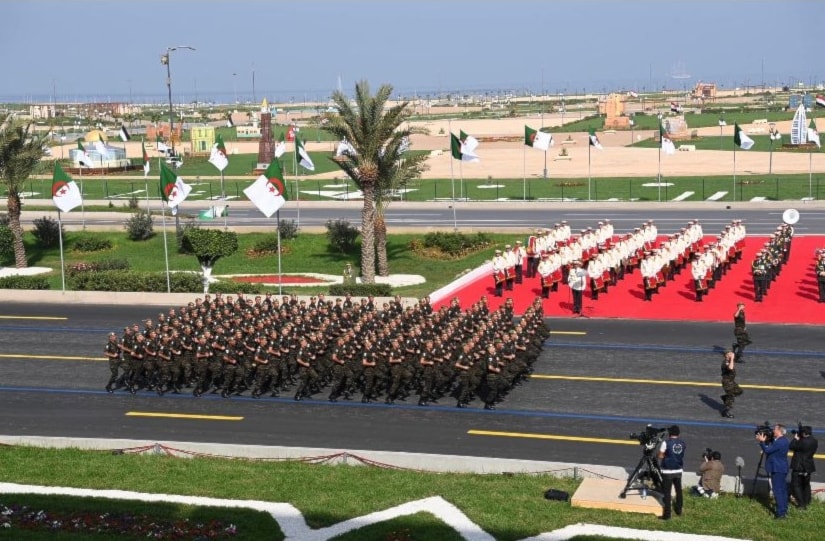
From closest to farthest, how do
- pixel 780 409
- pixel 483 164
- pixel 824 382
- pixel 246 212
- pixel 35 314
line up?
1. pixel 780 409
2. pixel 824 382
3. pixel 35 314
4. pixel 246 212
5. pixel 483 164

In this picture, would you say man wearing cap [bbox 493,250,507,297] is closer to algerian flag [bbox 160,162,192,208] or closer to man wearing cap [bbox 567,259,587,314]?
man wearing cap [bbox 567,259,587,314]

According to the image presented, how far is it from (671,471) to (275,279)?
83.0 feet

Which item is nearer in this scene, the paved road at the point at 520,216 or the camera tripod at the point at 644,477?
the camera tripod at the point at 644,477

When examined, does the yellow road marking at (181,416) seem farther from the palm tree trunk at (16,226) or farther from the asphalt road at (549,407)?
A: the palm tree trunk at (16,226)

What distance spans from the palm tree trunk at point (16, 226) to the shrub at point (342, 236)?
1238 cm

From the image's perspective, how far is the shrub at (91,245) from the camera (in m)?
47.2

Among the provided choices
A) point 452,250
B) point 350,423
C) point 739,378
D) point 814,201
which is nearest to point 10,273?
point 452,250

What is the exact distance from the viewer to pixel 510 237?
145ft

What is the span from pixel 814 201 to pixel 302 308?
34.7 metres

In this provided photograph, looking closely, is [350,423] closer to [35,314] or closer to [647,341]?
[647,341]

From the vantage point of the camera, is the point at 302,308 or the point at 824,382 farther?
the point at 302,308

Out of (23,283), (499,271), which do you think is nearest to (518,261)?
(499,271)

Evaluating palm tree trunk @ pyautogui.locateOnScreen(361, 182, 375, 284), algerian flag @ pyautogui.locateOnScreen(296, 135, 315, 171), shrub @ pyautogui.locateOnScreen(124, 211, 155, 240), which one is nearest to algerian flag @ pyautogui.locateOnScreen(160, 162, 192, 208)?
palm tree trunk @ pyautogui.locateOnScreen(361, 182, 375, 284)

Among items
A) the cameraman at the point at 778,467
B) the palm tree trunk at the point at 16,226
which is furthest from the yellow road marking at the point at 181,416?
the palm tree trunk at the point at 16,226
